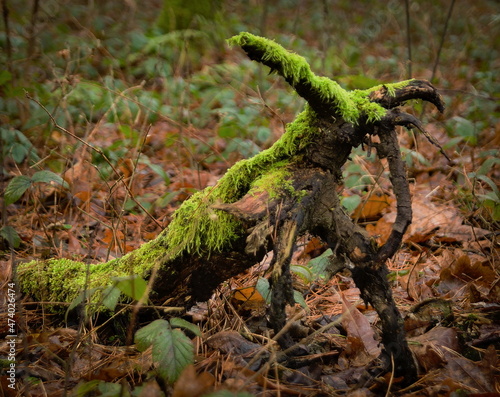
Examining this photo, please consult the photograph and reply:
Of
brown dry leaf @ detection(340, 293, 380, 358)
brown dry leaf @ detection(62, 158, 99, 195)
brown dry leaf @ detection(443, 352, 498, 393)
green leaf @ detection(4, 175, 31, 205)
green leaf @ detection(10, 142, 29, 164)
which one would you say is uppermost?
green leaf @ detection(4, 175, 31, 205)

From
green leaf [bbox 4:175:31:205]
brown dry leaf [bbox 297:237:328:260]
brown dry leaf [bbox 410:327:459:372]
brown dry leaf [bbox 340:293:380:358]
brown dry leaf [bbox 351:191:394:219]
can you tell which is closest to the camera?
brown dry leaf [bbox 410:327:459:372]

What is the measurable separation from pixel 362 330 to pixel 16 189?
74.2 inches

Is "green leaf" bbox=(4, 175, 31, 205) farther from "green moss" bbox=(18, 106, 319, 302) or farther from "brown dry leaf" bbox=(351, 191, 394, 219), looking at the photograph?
"brown dry leaf" bbox=(351, 191, 394, 219)

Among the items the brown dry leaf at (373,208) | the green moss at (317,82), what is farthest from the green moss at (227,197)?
the brown dry leaf at (373,208)

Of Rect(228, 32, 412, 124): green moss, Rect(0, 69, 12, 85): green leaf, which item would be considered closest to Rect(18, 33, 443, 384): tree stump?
Rect(228, 32, 412, 124): green moss

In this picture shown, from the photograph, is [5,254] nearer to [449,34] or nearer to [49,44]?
[49,44]

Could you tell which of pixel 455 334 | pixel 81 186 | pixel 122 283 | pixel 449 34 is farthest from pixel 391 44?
pixel 122 283

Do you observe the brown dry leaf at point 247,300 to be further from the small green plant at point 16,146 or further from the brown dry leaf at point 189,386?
the small green plant at point 16,146

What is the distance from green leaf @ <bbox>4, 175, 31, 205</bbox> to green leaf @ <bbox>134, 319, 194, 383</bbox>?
1.11 m

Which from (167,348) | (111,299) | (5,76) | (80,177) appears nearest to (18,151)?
(80,177)

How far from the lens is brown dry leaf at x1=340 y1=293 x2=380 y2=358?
75.7 inches

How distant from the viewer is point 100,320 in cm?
207

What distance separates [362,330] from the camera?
79.7 inches

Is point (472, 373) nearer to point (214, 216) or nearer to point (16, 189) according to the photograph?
point (214, 216)
